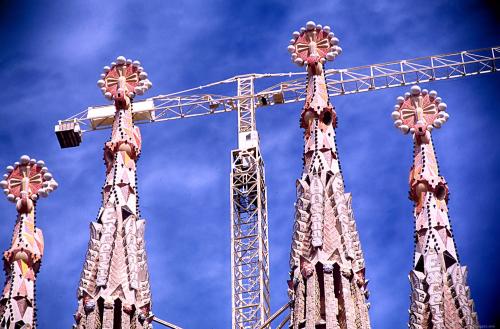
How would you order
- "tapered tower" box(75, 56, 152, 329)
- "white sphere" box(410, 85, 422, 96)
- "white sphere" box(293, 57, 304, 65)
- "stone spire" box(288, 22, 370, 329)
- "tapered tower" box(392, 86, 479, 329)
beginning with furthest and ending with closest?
"white sphere" box(293, 57, 304, 65) → "white sphere" box(410, 85, 422, 96) → "tapered tower" box(75, 56, 152, 329) → "tapered tower" box(392, 86, 479, 329) → "stone spire" box(288, 22, 370, 329)

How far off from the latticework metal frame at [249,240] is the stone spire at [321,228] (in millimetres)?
11942

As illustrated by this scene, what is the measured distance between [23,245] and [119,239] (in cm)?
329

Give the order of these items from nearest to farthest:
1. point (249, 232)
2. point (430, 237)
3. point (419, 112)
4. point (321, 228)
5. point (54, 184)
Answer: point (321, 228) < point (430, 237) < point (419, 112) < point (54, 184) < point (249, 232)

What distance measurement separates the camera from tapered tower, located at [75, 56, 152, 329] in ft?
137

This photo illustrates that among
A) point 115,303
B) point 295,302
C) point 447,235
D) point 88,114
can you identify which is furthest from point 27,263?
point 88,114

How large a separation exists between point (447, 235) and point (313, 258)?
3768 mm

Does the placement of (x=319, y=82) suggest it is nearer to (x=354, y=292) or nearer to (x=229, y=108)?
(x=354, y=292)

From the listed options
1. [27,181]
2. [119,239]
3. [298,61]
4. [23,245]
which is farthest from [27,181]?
[298,61]

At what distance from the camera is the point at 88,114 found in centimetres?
6619

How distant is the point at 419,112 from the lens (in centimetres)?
4462

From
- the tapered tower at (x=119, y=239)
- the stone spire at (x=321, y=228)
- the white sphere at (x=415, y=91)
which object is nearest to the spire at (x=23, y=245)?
the tapered tower at (x=119, y=239)

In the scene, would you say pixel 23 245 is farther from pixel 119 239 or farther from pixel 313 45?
pixel 313 45

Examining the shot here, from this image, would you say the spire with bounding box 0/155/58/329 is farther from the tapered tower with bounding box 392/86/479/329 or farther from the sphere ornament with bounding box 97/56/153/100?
the tapered tower with bounding box 392/86/479/329

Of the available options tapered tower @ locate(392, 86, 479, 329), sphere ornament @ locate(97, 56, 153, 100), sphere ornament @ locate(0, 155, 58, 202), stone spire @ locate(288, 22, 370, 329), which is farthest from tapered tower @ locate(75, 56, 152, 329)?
tapered tower @ locate(392, 86, 479, 329)
